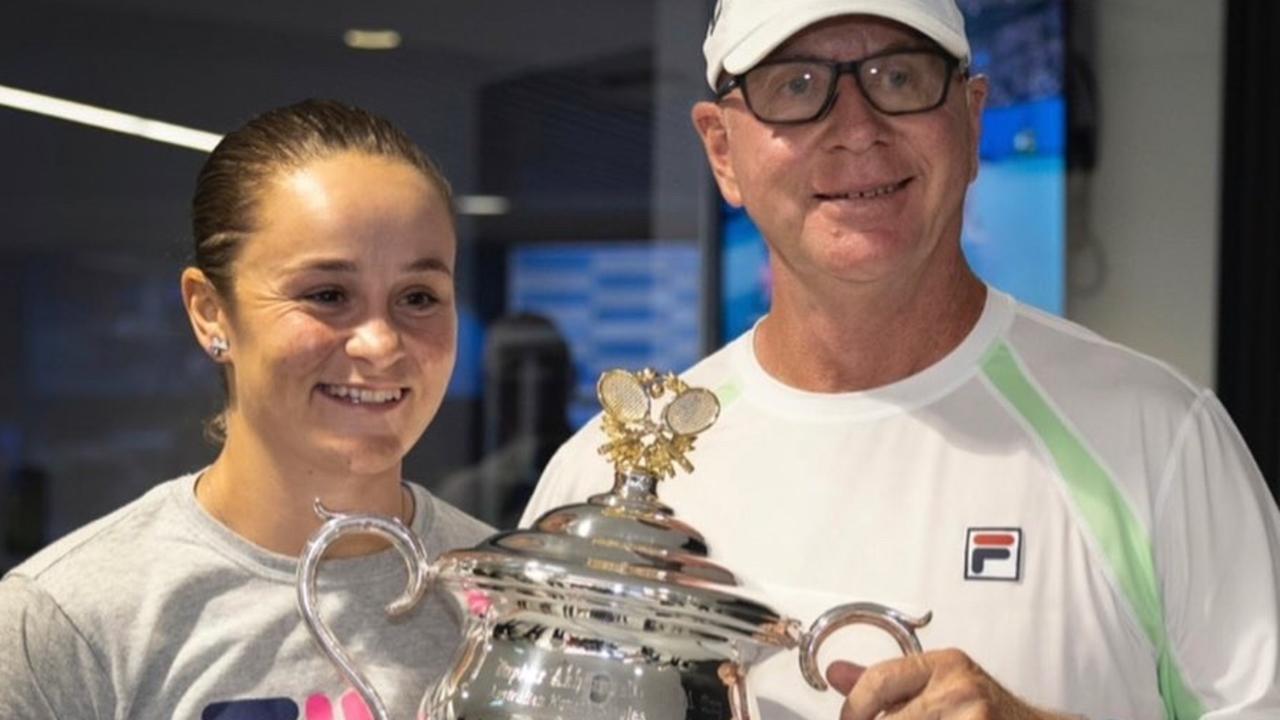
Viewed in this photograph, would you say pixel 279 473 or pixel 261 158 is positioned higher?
pixel 261 158

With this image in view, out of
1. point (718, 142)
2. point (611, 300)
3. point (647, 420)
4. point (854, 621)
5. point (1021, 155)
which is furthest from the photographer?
point (611, 300)

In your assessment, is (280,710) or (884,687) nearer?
(884,687)

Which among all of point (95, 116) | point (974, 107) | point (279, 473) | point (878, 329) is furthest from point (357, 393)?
point (95, 116)

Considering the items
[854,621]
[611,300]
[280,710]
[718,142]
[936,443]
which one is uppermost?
[718,142]

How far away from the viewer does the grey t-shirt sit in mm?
1605

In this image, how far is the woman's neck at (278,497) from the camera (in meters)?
1.74

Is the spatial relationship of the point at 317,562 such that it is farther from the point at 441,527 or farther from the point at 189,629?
the point at 441,527

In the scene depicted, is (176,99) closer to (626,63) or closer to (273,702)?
(626,63)

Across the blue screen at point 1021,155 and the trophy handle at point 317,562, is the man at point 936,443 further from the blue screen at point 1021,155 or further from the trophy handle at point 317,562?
the blue screen at point 1021,155

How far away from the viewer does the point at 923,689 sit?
1471 mm

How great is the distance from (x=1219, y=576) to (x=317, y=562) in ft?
2.23

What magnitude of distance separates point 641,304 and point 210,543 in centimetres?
229

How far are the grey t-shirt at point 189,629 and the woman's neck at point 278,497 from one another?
19mm

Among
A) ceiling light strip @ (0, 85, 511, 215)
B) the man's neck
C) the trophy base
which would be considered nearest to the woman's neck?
the trophy base
